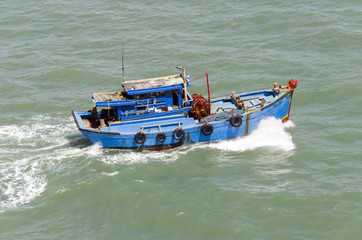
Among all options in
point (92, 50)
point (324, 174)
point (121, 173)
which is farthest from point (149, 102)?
point (92, 50)

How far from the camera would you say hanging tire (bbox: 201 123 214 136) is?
95.7ft

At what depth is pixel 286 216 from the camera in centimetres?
2334

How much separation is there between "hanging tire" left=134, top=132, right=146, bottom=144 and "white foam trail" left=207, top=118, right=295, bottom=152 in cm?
361

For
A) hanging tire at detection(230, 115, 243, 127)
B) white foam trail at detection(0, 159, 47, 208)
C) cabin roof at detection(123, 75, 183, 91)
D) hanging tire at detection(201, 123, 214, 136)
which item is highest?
cabin roof at detection(123, 75, 183, 91)

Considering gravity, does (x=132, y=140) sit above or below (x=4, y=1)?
below

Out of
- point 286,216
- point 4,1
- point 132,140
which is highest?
point 4,1


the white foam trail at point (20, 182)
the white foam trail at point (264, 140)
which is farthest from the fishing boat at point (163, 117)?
the white foam trail at point (20, 182)

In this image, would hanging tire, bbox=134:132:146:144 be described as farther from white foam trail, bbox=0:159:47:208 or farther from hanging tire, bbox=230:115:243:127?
white foam trail, bbox=0:159:47:208

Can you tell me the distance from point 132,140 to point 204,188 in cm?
546

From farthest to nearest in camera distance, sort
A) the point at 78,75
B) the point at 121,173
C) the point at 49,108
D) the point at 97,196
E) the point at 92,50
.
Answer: the point at 92,50
the point at 78,75
the point at 49,108
the point at 121,173
the point at 97,196

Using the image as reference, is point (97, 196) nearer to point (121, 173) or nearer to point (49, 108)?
point (121, 173)

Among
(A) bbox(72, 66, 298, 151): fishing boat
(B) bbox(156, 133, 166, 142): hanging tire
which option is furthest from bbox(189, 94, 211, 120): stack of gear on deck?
(B) bbox(156, 133, 166, 142): hanging tire

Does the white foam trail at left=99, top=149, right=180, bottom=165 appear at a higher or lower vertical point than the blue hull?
lower

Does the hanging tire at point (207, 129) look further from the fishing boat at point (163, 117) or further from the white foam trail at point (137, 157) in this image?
the white foam trail at point (137, 157)
